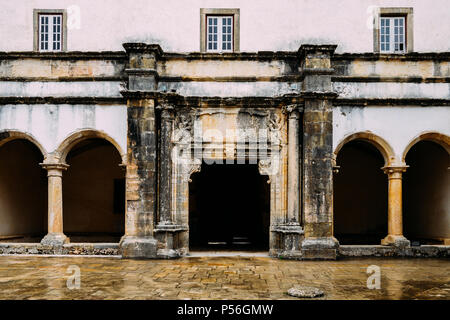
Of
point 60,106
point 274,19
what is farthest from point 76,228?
point 274,19

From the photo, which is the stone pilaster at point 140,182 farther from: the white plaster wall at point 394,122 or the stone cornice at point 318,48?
the white plaster wall at point 394,122

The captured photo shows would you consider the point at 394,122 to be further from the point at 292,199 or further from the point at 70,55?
the point at 70,55

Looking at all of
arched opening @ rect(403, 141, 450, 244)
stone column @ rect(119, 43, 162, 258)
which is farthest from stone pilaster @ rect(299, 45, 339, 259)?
arched opening @ rect(403, 141, 450, 244)

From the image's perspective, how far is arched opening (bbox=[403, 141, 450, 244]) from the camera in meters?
13.5

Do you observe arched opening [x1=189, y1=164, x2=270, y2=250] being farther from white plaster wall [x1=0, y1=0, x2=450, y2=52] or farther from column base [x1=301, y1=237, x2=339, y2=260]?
white plaster wall [x1=0, y1=0, x2=450, y2=52]

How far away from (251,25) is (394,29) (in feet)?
13.4

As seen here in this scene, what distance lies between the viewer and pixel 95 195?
16.7 meters

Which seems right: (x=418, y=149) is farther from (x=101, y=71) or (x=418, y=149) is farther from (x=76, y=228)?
(x=76, y=228)

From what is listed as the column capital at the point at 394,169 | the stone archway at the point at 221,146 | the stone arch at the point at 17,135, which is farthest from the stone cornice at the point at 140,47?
the column capital at the point at 394,169

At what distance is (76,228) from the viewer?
54.2 feet

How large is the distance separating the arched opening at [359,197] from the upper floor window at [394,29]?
4679 mm

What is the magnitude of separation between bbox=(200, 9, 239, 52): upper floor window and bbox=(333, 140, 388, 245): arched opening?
646 cm

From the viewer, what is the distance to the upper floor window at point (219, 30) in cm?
1242
